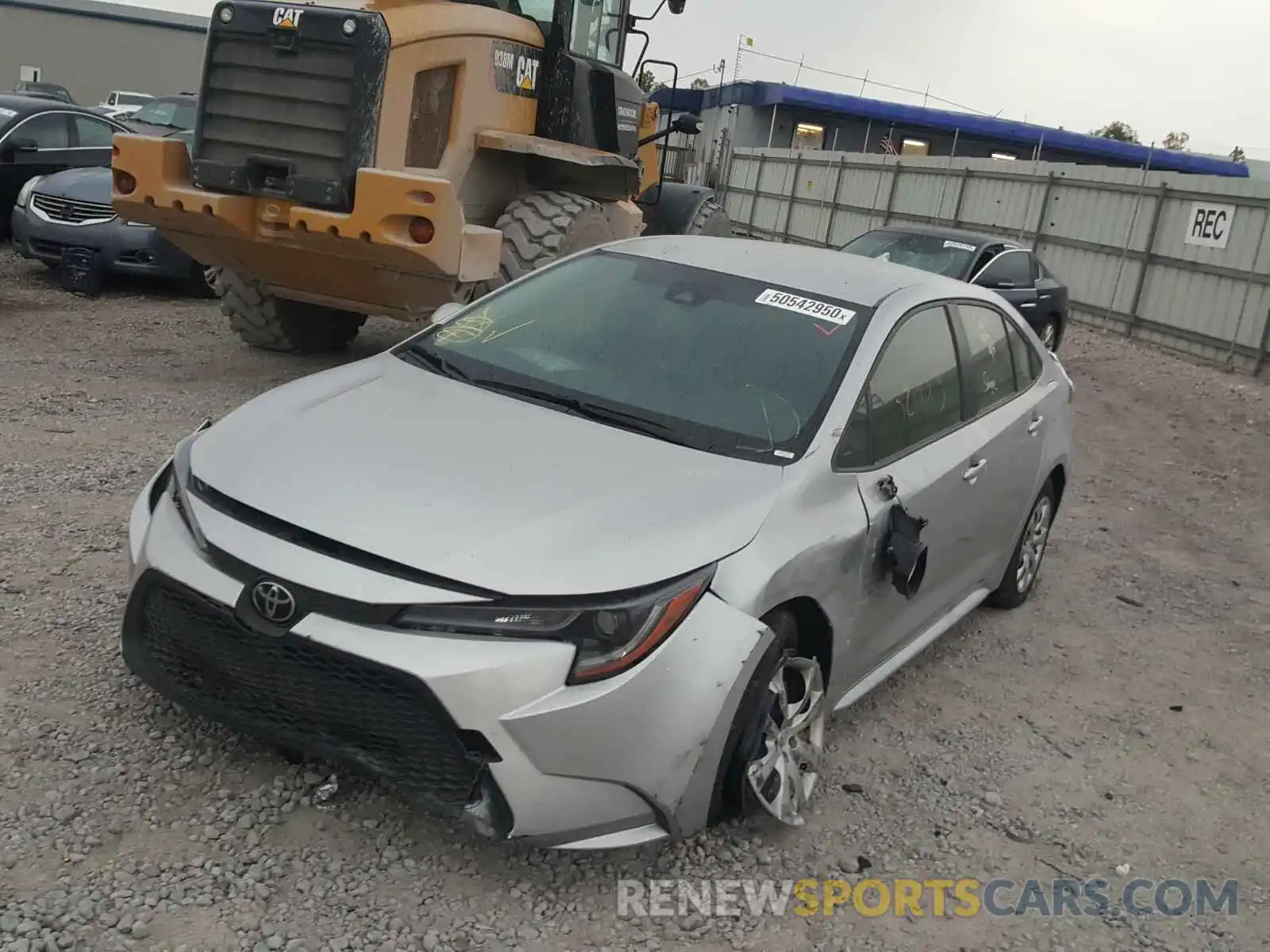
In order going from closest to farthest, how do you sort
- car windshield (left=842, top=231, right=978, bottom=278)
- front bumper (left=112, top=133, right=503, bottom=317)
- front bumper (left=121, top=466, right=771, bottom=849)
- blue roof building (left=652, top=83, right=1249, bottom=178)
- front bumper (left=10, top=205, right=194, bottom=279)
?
front bumper (left=121, top=466, right=771, bottom=849)
front bumper (left=112, top=133, right=503, bottom=317)
front bumper (left=10, top=205, right=194, bottom=279)
car windshield (left=842, top=231, right=978, bottom=278)
blue roof building (left=652, top=83, right=1249, bottom=178)

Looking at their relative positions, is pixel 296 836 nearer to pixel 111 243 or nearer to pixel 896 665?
pixel 896 665

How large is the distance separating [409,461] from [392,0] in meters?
4.74

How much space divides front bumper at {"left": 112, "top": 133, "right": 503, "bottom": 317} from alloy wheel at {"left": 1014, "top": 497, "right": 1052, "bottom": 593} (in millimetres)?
3309

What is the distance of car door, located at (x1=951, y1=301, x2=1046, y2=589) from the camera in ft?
14.2

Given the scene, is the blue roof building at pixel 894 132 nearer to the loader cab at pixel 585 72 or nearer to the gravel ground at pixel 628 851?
the loader cab at pixel 585 72

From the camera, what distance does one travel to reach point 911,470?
371cm

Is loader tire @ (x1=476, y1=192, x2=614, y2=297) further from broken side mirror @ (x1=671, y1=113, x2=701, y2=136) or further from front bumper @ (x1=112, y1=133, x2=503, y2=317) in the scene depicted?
broken side mirror @ (x1=671, y1=113, x2=701, y2=136)

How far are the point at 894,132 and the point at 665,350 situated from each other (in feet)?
118

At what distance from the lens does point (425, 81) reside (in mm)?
6910

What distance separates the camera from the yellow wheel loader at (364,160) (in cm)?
639

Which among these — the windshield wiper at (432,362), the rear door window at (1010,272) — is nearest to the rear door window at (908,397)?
the windshield wiper at (432,362)

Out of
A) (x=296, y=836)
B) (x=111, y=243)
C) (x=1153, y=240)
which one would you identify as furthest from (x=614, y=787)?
(x=1153, y=240)

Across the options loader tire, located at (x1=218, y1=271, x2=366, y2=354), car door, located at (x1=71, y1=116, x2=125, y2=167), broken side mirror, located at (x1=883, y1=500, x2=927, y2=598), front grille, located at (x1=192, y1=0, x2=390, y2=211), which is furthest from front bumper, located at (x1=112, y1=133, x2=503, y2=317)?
car door, located at (x1=71, y1=116, x2=125, y2=167)

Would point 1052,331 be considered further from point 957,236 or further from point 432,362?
point 432,362
